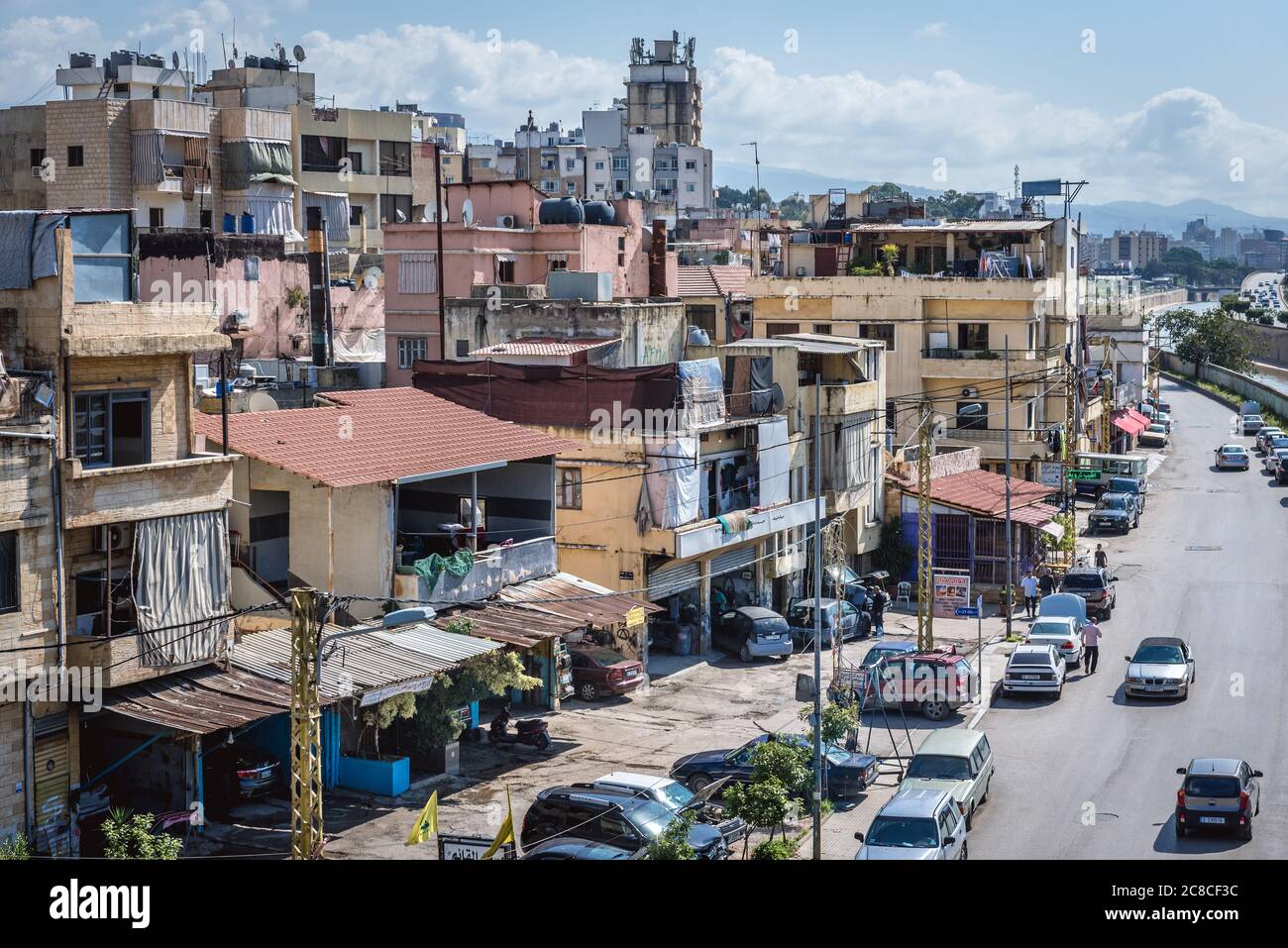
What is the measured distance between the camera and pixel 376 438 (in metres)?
32.0

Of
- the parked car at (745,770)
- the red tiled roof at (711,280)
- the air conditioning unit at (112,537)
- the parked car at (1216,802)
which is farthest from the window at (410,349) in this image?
the parked car at (1216,802)

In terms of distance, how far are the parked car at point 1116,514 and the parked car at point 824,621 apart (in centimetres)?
2202

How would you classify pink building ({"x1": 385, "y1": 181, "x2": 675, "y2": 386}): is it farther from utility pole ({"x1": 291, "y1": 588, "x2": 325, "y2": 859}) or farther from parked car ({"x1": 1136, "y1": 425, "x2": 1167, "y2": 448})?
parked car ({"x1": 1136, "y1": 425, "x2": 1167, "y2": 448})

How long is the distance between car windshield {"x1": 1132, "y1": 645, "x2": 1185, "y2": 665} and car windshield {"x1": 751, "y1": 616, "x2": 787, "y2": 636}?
28.3 ft

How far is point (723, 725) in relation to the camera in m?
32.6

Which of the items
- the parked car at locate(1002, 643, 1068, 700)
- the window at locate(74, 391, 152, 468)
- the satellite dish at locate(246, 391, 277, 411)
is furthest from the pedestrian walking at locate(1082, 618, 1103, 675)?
the window at locate(74, 391, 152, 468)

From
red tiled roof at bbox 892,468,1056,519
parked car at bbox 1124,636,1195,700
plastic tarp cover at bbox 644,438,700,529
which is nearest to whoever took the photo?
parked car at bbox 1124,636,1195,700

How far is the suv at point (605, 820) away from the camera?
2298 cm

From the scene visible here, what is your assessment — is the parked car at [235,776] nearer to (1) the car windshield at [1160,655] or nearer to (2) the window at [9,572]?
(2) the window at [9,572]

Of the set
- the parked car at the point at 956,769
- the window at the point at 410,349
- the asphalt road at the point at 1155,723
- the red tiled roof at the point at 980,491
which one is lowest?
the asphalt road at the point at 1155,723

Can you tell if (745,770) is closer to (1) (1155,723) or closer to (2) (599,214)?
(1) (1155,723)

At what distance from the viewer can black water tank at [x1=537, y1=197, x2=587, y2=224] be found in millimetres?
56125

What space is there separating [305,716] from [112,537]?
7.26 meters
